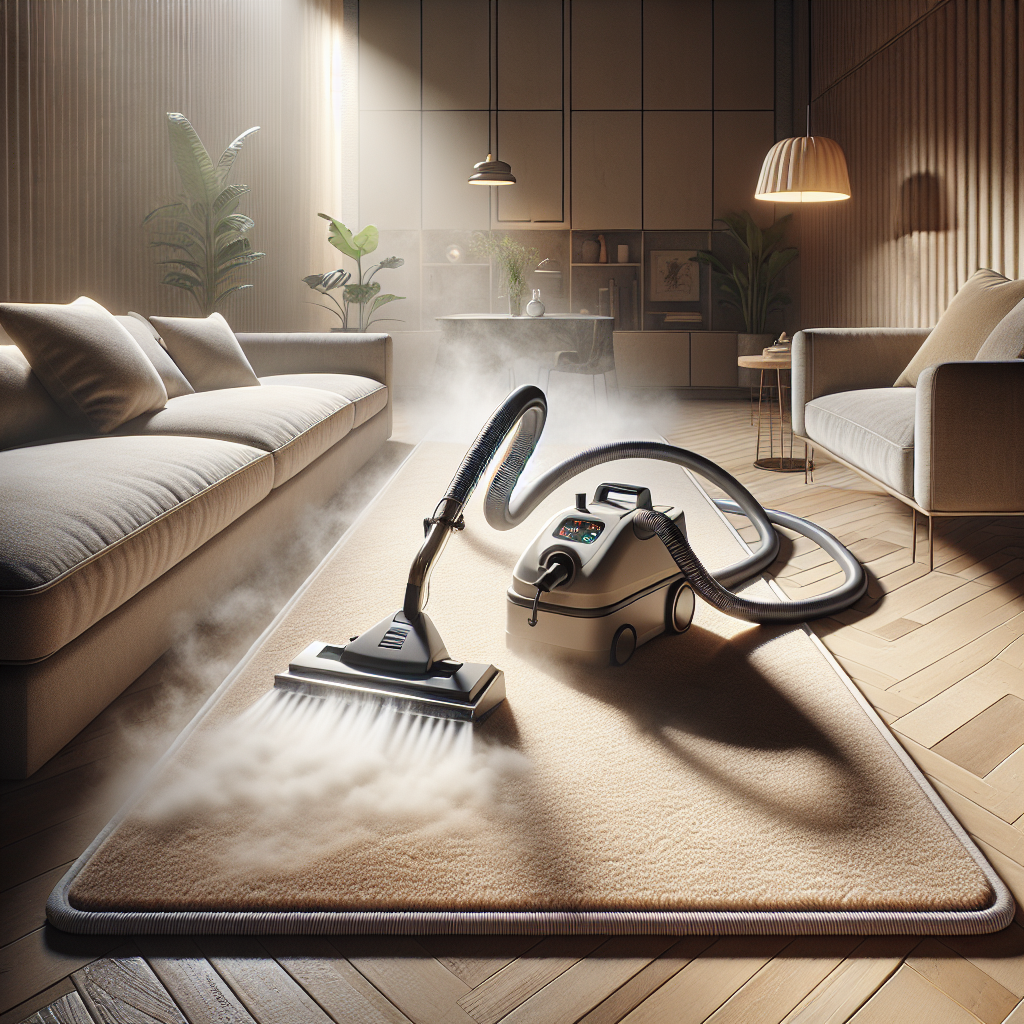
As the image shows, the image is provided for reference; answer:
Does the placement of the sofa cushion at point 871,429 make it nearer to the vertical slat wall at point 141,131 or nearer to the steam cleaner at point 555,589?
the steam cleaner at point 555,589

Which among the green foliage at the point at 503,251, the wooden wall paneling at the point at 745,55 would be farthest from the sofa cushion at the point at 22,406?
the wooden wall paneling at the point at 745,55

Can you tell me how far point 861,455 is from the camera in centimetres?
254

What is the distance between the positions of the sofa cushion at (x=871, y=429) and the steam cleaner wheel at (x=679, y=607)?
2.90ft

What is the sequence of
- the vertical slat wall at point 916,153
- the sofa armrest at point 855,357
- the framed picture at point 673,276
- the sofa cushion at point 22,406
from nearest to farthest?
the sofa cushion at point 22,406
the sofa armrest at point 855,357
the vertical slat wall at point 916,153
the framed picture at point 673,276

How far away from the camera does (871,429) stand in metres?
2.45

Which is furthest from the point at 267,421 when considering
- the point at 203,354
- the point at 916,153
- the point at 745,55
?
the point at 745,55

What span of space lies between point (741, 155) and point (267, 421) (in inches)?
226

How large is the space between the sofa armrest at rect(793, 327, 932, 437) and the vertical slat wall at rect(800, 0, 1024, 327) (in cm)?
97

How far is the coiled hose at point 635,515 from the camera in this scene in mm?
1268

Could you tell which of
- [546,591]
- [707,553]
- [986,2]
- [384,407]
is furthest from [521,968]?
[986,2]

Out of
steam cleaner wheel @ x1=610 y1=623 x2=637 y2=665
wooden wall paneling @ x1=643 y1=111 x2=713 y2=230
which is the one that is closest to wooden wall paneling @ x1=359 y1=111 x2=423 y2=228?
wooden wall paneling @ x1=643 y1=111 x2=713 y2=230

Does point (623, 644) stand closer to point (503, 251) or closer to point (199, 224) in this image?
point (199, 224)

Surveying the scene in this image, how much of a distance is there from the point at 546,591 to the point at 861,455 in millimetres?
1516

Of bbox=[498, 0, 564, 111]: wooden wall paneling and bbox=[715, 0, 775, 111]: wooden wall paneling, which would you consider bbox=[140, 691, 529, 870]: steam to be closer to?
bbox=[498, 0, 564, 111]: wooden wall paneling
